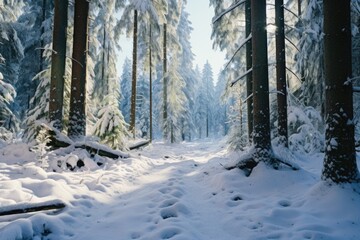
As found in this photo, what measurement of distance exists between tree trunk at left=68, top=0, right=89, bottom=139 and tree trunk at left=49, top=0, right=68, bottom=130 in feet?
1.42

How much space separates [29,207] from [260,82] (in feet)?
18.8

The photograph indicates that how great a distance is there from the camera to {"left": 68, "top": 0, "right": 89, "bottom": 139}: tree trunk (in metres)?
10.2

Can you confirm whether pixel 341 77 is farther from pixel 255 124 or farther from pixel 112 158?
pixel 112 158

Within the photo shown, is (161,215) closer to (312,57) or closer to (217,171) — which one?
(217,171)

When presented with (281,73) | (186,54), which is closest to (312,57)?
(281,73)

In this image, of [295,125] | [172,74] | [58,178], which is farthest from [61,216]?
[172,74]

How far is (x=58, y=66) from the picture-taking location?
987 cm

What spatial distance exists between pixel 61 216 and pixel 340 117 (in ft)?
16.7

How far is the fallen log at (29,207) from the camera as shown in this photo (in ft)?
14.4

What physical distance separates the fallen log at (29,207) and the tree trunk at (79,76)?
5.38 m

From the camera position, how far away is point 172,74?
28812 millimetres

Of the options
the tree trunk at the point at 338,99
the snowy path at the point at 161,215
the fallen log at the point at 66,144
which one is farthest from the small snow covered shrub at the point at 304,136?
the fallen log at the point at 66,144

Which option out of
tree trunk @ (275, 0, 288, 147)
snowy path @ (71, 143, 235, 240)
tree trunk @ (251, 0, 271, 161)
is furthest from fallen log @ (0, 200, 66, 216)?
tree trunk @ (275, 0, 288, 147)

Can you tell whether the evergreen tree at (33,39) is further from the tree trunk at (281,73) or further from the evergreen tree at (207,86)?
the evergreen tree at (207,86)
